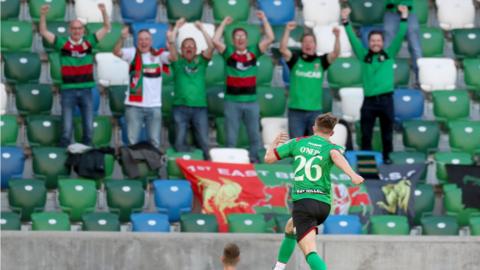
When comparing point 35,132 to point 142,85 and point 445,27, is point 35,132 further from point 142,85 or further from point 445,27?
point 445,27

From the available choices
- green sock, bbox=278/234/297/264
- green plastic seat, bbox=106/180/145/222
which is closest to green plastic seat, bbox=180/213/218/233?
green plastic seat, bbox=106/180/145/222

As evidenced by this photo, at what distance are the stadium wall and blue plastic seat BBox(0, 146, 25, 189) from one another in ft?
7.74

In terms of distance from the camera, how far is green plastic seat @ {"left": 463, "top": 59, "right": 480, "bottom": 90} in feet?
62.9

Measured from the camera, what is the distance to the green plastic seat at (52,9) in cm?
1912

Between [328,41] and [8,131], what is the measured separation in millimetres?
4486

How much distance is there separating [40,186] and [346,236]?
385cm

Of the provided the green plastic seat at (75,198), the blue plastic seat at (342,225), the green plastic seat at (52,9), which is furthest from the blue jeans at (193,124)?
the green plastic seat at (52,9)

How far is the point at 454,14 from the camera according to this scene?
20016mm

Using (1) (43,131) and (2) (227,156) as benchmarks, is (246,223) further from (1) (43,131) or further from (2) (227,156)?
(1) (43,131)

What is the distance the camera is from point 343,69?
19.1 metres

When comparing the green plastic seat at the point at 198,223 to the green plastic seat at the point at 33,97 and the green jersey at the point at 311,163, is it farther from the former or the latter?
the green jersey at the point at 311,163

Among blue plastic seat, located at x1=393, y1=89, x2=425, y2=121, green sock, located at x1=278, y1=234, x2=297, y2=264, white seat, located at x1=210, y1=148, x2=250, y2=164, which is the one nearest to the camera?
green sock, located at x1=278, y1=234, x2=297, y2=264

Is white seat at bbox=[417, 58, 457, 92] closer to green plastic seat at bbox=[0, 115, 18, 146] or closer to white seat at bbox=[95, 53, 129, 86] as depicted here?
white seat at bbox=[95, 53, 129, 86]

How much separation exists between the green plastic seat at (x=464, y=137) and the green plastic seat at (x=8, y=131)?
5.42m
